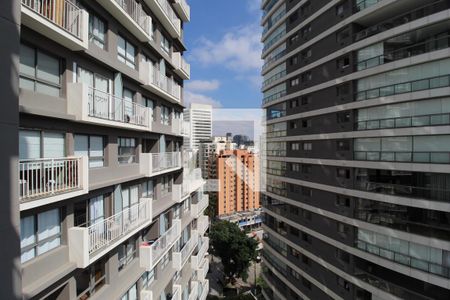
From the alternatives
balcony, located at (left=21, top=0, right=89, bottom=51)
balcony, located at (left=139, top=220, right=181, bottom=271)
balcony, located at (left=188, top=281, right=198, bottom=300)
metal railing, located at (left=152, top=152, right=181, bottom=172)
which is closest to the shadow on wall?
balcony, located at (left=21, top=0, right=89, bottom=51)

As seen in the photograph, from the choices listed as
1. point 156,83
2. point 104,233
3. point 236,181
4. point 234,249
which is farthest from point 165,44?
point 236,181

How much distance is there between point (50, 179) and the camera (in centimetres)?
594

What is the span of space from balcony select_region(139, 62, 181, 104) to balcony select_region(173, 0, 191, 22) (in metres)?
4.53

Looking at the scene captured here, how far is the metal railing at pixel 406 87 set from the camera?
34.2 ft

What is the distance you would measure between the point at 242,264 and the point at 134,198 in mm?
34056

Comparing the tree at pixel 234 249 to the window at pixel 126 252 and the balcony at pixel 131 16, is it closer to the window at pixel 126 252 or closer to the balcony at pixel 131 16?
the window at pixel 126 252

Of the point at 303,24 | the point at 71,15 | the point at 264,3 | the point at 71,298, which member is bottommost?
the point at 71,298

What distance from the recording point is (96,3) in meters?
8.02

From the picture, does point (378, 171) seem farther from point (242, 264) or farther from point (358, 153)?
point (242, 264)

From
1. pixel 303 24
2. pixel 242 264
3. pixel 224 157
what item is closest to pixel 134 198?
pixel 303 24

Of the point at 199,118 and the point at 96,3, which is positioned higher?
the point at 199,118

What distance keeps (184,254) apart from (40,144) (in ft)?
40.1

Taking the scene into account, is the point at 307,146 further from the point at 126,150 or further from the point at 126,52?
the point at 126,52

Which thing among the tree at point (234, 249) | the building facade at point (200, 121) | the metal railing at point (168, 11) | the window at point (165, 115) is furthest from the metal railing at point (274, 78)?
the building facade at point (200, 121)
